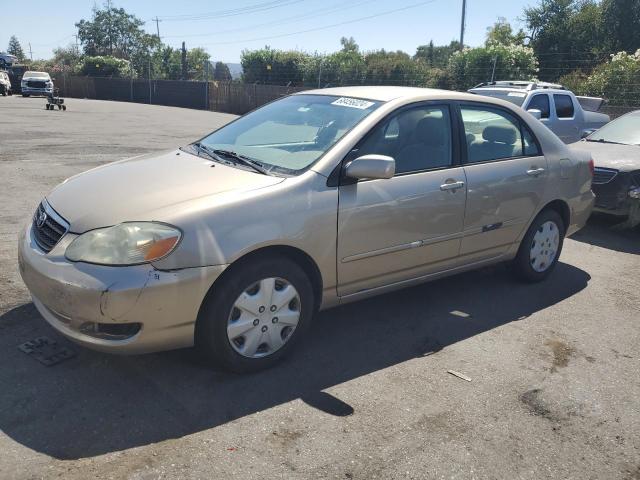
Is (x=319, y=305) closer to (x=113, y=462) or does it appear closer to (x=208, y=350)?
(x=208, y=350)

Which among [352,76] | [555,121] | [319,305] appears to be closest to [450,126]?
[319,305]

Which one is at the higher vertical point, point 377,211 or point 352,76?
point 352,76

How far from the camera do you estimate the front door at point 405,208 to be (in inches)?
147

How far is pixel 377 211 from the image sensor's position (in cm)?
380

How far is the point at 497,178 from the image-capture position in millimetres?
4609

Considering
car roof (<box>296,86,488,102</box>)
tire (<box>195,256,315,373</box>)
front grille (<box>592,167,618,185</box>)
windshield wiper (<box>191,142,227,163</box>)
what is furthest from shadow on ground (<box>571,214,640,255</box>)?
windshield wiper (<box>191,142,227,163</box>)

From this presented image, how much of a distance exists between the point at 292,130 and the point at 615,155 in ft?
17.4

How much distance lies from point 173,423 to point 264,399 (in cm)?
52

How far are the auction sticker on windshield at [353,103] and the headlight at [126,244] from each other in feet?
5.75

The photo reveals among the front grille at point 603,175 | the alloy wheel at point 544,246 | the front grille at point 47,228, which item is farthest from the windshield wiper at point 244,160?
the front grille at point 603,175

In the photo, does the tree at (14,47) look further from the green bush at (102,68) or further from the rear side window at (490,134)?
the rear side window at (490,134)

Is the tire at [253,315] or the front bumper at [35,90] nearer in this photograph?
the tire at [253,315]

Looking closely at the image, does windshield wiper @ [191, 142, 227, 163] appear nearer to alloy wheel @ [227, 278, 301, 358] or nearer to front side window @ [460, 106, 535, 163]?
alloy wheel @ [227, 278, 301, 358]

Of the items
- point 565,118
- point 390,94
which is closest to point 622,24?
point 565,118
